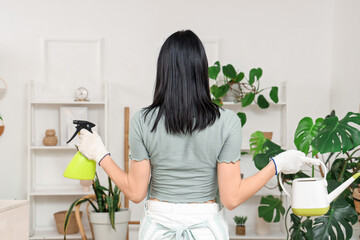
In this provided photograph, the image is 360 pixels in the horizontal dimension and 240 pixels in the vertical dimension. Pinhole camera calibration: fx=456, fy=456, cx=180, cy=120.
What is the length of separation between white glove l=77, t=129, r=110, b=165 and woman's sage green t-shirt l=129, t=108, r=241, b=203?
14cm

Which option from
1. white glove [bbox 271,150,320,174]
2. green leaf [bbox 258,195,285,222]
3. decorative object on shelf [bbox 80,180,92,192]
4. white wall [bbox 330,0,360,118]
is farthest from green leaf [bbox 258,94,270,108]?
white glove [bbox 271,150,320,174]

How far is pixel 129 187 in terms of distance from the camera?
1442 mm

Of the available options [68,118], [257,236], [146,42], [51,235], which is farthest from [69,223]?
[146,42]

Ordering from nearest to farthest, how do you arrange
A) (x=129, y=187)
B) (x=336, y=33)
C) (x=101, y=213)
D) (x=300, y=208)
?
(x=129, y=187) < (x=300, y=208) < (x=101, y=213) < (x=336, y=33)

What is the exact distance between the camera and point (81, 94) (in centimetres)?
371

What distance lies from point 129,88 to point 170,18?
0.69 metres

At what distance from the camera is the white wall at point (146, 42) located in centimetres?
384

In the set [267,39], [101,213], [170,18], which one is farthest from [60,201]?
[267,39]

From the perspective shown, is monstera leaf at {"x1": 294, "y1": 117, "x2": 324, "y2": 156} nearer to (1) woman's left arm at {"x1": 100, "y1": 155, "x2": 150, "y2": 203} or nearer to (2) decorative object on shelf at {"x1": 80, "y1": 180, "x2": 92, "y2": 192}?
(1) woman's left arm at {"x1": 100, "y1": 155, "x2": 150, "y2": 203}

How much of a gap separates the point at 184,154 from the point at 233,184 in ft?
0.59

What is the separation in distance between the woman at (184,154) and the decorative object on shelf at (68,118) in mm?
2391

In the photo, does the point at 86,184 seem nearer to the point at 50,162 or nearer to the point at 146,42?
the point at 50,162

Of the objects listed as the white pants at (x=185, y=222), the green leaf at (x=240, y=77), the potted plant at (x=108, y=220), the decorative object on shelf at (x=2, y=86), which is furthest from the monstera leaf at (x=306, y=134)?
the decorative object on shelf at (x=2, y=86)

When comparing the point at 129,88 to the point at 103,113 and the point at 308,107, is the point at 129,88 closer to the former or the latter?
the point at 103,113
